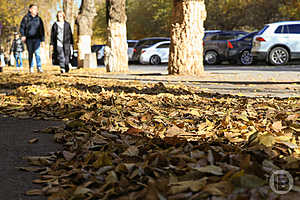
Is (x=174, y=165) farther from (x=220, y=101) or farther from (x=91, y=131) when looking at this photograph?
(x=220, y=101)

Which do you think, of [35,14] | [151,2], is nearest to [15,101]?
[35,14]

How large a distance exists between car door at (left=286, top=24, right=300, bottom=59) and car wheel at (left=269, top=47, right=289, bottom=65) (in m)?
0.33

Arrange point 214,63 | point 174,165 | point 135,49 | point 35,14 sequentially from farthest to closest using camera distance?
point 135,49
point 214,63
point 35,14
point 174,165

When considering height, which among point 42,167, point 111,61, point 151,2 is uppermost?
point 151,2

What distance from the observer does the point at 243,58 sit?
18531 mm

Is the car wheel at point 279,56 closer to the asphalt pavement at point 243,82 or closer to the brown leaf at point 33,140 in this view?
the asphalt pavement at point 243,82

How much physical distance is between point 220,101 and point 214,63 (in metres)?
15.6

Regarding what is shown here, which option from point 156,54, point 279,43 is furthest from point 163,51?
point 279,43

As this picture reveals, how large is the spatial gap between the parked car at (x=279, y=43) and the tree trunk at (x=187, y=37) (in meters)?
6.13

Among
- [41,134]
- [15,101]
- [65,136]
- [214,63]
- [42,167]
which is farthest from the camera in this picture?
[214,63]

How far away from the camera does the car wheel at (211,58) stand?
66.1ft

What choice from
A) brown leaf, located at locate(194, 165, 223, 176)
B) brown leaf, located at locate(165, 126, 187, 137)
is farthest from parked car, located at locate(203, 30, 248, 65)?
brown leaf, located at locate(194, 165, 223, 176)

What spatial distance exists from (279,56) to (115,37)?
7193mm

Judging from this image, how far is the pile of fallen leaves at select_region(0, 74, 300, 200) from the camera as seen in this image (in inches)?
77.4
